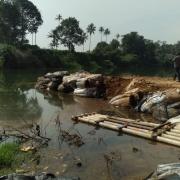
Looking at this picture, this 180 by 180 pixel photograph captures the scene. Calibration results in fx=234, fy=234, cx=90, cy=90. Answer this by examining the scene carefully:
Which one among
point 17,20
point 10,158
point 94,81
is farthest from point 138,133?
point 17,20

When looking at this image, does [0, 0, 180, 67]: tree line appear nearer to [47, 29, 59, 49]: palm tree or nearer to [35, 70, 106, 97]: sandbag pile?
[47, 29, 59, 49]: palm tree

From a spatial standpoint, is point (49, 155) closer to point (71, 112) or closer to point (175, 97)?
point (71, 112)

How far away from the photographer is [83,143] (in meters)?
4.67

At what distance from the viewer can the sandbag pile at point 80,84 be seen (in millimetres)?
10320

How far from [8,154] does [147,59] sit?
62.1 metres

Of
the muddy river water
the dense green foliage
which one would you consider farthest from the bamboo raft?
the dense green foliage

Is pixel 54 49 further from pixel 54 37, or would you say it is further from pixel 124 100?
pixel 124 100

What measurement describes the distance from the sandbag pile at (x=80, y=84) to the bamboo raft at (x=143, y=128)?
3.90 m

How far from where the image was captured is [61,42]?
49906mm

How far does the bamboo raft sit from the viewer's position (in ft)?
15.4

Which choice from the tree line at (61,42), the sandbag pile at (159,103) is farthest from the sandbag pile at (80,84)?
the tree line at (61,42)

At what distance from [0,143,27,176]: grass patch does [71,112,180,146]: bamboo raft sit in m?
2.27

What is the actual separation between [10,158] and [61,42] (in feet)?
156

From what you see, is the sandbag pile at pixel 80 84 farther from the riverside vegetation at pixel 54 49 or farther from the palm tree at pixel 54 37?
the palm tree at pixel 54 37
